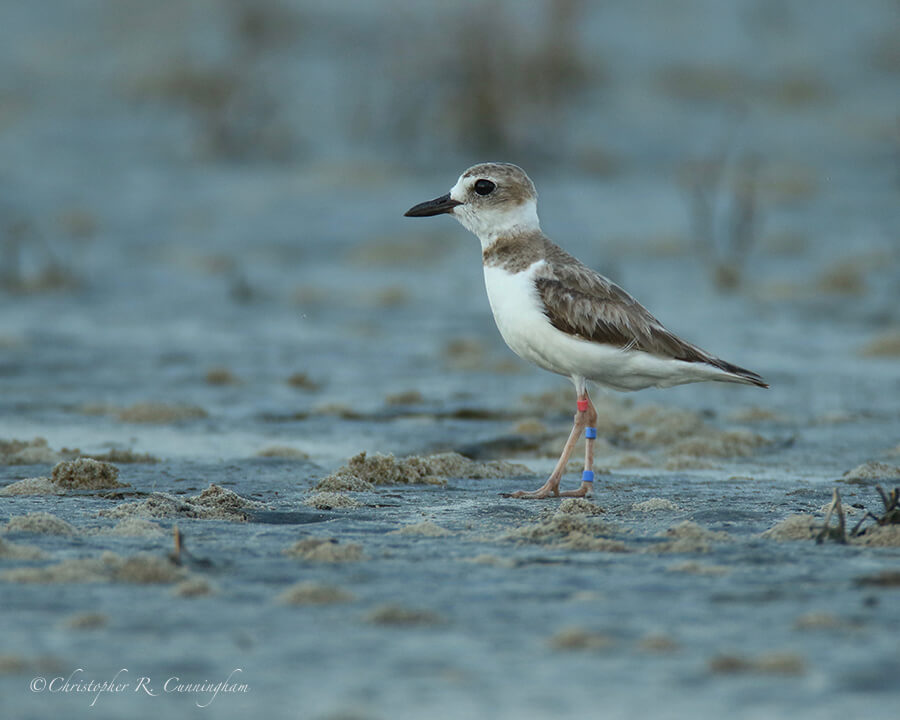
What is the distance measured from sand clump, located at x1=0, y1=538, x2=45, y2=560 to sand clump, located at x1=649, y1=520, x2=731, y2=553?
2264 mm

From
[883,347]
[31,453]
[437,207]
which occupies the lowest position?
[31,453]

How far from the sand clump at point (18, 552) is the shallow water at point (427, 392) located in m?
0.06

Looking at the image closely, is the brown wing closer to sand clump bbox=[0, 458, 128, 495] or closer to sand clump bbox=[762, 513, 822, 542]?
sand clump bbox=[762, 513, 822, 542]

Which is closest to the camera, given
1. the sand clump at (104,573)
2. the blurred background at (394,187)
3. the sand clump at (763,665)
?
the sand clump at (763,665)

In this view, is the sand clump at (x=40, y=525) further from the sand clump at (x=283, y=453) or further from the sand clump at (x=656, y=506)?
the sand clump at (x=283, y=453)

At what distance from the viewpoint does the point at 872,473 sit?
737 centimetres

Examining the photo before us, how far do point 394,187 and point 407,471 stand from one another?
37.4ft

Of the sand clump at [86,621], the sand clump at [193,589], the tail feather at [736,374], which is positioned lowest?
the sand clump at [86,621]

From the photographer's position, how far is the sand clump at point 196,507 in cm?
593

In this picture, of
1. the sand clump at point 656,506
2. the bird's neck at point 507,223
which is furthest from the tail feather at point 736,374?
the bird's neck at point 507,223

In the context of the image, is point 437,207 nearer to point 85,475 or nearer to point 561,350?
point 561,350

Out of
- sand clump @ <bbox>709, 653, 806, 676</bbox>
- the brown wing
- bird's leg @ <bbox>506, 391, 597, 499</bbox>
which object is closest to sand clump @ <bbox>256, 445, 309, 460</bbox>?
bird's leg @ <bbox>506, 391, 597, 499</bbox>

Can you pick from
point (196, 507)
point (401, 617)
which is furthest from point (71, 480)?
point (401, 617)

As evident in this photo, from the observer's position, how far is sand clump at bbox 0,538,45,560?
5023mm
